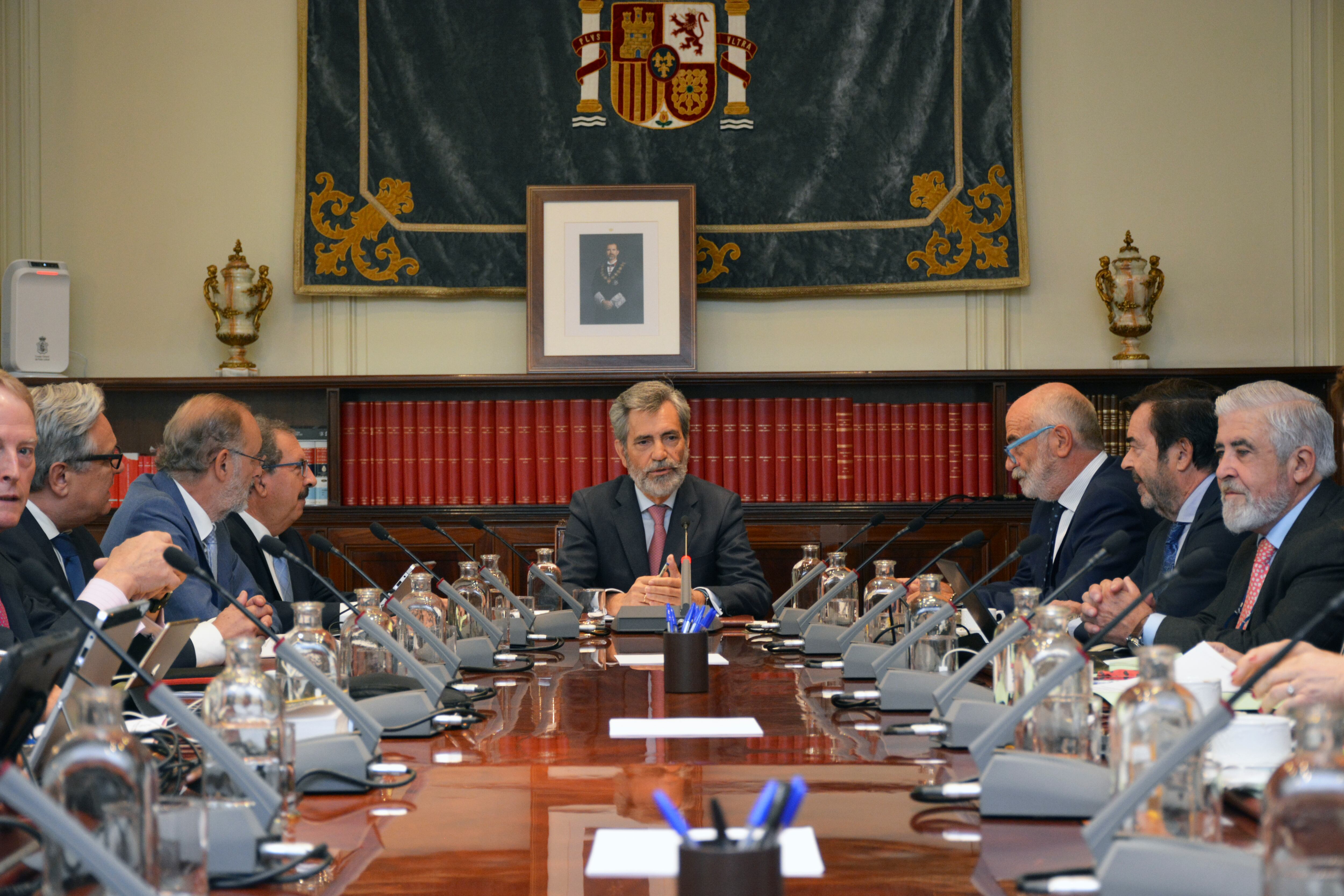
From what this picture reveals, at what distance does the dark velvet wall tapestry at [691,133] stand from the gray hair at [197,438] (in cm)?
169

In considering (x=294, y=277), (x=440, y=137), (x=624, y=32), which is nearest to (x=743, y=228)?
(x=624, y=32)

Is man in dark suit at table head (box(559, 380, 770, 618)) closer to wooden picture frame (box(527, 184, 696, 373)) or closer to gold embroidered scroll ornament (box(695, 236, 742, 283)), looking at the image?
wooden picture frame (box(527, 184, 696, 373))

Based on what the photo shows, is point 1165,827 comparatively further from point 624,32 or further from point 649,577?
point 624,32

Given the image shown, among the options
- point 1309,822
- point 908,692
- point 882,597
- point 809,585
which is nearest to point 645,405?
point 809,585

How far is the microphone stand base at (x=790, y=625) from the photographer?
128 inches

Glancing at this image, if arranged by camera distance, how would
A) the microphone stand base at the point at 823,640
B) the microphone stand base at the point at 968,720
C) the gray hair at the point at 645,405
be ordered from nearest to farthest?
the microphone stand base at the point at 968,720, the microphone stand base at the point at 823,640, the gray hair at the point at 645,405

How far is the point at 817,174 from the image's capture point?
516cm

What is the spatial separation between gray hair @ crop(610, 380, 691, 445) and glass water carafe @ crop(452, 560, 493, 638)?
1148 mm

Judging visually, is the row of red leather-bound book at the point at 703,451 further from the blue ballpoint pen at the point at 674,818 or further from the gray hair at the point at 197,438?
the blue ballpoint pen at the point at 674,818

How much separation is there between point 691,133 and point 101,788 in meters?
4.44

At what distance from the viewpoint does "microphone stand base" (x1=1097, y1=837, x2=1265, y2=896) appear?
1034 mm

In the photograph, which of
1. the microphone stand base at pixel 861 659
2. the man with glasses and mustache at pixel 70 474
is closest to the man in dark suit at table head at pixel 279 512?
the man with glasses and mustache at pixel 70 474

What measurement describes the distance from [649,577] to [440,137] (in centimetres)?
236

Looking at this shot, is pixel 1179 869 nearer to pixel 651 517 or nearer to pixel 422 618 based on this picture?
pixel 422 618
